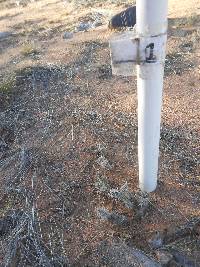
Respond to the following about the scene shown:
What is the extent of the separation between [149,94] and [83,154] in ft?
5.07

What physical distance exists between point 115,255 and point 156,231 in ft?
1.48

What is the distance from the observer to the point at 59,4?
11.9 meters

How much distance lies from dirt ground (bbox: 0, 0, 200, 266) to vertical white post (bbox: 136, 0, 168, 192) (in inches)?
13.2

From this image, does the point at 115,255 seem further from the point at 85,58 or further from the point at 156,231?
the point at 85,58

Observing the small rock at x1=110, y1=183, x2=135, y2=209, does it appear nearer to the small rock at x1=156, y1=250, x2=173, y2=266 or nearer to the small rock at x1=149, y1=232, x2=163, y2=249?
the small rock at x1=149, y1=232, x2=163, y2=249

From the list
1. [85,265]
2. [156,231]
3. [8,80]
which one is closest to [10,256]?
[85,265]

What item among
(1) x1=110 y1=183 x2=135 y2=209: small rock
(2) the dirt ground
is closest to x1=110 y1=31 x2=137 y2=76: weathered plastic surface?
(1) x1=110 y1=183 x2=135 y2=209: small rock

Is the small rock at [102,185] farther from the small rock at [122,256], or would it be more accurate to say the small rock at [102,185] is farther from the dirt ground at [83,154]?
the small rock at [122,256]

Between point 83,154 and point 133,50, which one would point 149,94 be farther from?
point 83,154

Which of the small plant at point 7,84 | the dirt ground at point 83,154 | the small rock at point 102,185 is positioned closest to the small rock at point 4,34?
the dirt ground at point 83,154

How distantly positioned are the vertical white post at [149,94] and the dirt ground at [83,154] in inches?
13.2

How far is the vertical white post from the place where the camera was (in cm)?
277

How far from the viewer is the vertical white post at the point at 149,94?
2770 mm

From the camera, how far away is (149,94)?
3119 mm
